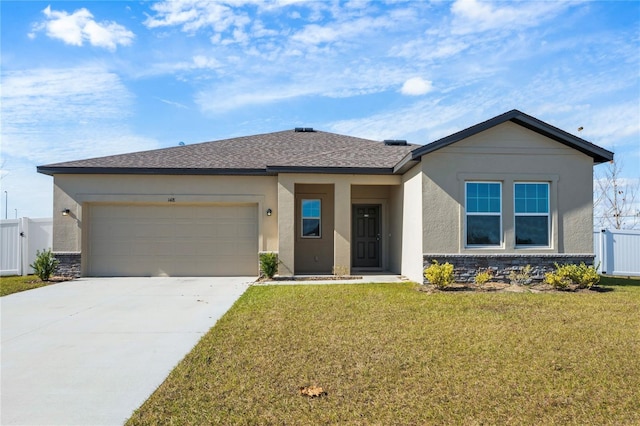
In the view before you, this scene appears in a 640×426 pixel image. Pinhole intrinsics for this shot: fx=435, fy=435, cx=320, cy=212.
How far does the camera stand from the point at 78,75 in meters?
12.8

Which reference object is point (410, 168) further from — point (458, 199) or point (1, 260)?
point (1, 260)

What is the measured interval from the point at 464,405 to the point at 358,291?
6379 mm

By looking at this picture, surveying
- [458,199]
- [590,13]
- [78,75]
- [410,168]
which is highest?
[590,13]

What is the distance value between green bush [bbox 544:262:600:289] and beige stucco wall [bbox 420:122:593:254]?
0.75 meters

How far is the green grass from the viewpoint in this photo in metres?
11.0

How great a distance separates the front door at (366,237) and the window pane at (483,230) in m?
4.11

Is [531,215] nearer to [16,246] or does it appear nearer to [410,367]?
[410,367]

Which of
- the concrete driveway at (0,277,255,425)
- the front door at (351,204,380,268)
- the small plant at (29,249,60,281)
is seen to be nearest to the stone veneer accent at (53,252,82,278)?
the small plant at (29,249,60,281)

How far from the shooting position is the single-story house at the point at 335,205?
37.6 ft

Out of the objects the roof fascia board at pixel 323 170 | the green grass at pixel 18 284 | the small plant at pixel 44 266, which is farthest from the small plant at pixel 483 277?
the small plant at pixel 44 266

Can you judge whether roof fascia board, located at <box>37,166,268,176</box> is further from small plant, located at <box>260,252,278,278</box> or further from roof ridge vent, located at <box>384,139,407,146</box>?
roof ridge vent, located at <box>384,139,407,146</box>

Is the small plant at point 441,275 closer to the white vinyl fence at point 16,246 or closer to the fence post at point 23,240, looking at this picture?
the white vinyl fence at point 16,246

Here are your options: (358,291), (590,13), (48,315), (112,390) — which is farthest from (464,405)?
(590,13)

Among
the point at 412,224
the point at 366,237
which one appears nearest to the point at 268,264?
the point at 366,237
